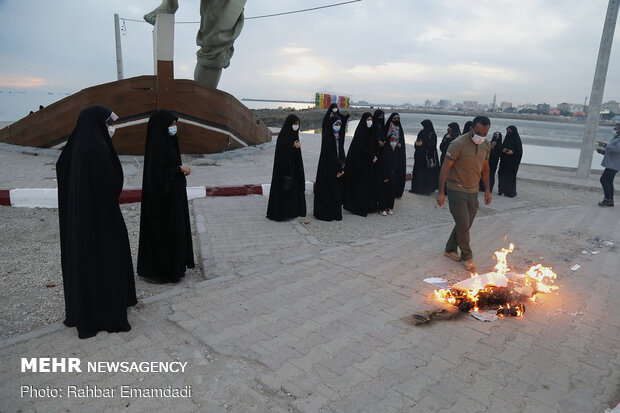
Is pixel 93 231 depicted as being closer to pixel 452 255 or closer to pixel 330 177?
pixel 452 255

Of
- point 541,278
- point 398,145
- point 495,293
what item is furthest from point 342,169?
point 495,293

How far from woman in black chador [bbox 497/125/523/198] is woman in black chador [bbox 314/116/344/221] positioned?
464 cm

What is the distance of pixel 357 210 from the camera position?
686cm

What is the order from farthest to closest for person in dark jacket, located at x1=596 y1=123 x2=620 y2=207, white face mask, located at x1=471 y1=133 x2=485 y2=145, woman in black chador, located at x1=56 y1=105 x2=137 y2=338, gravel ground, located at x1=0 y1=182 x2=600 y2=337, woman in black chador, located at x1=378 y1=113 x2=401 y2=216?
person in dark jacket, located at x1=596 y1=123 x2=620 y2=207 → woman in black chador, located at x1=378 y1=113 x2=401 y2=216 → white face mask, located at x1=471 y1=133 x2=485 y2=145 → gravel ground, located at x1=0 y1=182 x2=600 y2=337 → woman in black chador, located at x1=56 y1=105 x2=137 y2=338

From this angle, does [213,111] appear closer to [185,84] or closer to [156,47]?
[185,84]

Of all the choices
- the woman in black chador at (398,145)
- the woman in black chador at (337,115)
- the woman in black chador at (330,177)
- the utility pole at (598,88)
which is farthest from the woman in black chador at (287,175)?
the utility pole at (598,88)

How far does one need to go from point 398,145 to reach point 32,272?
5.81m

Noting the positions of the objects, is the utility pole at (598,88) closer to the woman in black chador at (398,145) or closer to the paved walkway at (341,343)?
the woman in black chador at (398,145)

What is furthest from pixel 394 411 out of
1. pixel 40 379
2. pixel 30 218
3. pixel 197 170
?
pixel 197 170

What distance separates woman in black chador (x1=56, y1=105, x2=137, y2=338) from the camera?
2.86 m

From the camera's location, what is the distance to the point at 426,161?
854 cm

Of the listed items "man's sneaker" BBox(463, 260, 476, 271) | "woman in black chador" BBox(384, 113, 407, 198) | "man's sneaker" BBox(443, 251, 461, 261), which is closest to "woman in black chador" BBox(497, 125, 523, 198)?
"woman in black chador" BBox(384, 113, 407, 198)

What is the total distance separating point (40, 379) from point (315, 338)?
1.77m

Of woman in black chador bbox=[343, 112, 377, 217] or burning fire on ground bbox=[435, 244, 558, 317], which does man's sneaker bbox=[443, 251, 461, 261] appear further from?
woman in black chador bbox=[343, 112, 377, 217]
